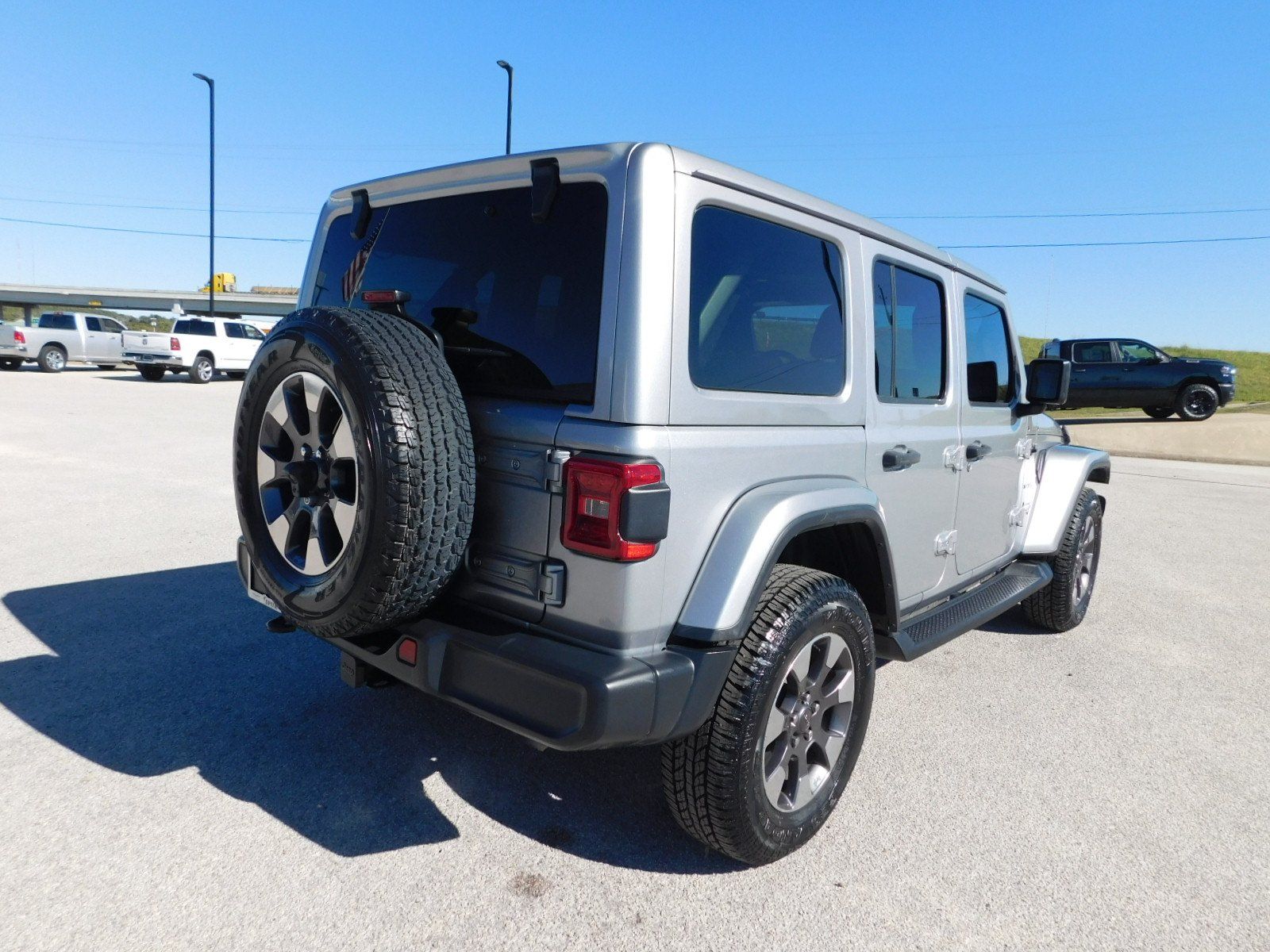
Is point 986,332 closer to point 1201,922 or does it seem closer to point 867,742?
point 867,742

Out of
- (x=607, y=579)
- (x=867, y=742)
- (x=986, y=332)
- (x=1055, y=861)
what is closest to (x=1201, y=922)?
(x=1055, y=861)

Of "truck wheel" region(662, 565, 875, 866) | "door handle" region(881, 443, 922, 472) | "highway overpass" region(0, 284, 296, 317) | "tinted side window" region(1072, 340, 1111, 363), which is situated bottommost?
"truck wheel" region(662, 565, 875, 866)

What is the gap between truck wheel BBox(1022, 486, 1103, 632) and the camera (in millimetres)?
4719

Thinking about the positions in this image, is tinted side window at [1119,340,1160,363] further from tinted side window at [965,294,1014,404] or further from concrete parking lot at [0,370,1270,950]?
tinted side window at [965,294,1014,404]

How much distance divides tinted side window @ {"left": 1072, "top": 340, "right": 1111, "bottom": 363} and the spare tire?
878 inches

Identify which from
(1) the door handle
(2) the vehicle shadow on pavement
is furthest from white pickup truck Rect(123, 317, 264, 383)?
(1) the door handle

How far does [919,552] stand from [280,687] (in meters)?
2.65

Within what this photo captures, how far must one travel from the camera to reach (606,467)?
7.08 feet

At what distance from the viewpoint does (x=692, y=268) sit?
235 centimetres

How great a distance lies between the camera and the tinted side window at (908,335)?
312 cm

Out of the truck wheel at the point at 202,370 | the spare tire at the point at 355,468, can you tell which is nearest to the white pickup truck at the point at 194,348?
the truck wheel at the point at 202,370

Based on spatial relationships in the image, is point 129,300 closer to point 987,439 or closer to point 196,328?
point 196,328

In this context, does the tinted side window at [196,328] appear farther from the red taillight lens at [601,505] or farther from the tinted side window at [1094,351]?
the red taillight lens at [601,505]

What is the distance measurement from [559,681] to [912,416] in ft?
5.99
